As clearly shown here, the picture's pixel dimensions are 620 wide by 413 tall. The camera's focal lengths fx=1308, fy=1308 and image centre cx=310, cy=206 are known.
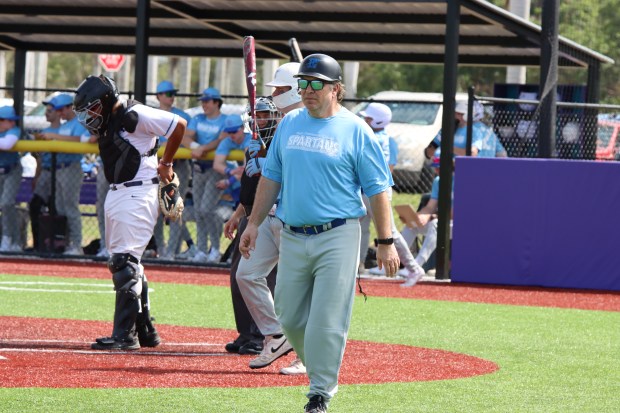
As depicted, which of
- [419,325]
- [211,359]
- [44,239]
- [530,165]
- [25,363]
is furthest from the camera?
[44,239]

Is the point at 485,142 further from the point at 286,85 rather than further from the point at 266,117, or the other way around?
the point at 286,85

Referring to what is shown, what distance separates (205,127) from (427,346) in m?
7.13

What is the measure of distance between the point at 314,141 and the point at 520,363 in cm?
309

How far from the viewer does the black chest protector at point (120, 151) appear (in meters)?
9.45

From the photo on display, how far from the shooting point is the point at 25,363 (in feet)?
27.9

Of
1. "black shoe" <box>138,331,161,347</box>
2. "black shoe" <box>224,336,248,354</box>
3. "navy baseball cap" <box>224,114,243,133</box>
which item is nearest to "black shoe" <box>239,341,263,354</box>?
"black shoe" <box>224,336,248,354</box>

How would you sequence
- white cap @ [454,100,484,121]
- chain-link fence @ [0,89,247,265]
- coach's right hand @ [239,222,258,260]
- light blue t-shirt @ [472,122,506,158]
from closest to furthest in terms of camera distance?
coach's right hand @ [239,222,258,260], white cap @ [454,100,484,121], light blue t-shirt @ [472,122,506,158], chain-link fence @ [0,89,247,265]

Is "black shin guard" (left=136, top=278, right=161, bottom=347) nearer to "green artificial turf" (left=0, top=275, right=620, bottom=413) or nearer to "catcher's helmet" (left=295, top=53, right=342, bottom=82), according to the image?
"green artificial turf" (left=0, top=275, right=620, bottom=413)

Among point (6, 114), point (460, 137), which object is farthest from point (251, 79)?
point (6, 114)

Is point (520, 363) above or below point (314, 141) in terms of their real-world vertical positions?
below

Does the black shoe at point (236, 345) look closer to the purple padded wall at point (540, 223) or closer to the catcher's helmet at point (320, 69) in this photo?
the catcher's helmet at point (320, 69)

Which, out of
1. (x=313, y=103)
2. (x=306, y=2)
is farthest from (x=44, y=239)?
(x=313, y=103)

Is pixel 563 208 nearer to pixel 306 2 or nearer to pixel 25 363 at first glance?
pixel 306 2

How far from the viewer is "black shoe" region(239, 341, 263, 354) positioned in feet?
30.8
